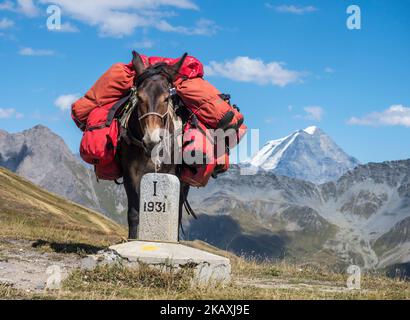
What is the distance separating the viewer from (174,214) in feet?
47.4

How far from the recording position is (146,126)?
13867mm

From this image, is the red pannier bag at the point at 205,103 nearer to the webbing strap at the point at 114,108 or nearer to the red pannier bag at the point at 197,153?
the red pannier bag at the point at 197,153

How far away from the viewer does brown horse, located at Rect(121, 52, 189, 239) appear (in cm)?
1385

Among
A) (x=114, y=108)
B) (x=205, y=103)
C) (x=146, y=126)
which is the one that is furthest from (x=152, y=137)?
(x=114, y=108)

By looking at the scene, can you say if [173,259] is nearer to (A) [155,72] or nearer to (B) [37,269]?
(B) [37,269]

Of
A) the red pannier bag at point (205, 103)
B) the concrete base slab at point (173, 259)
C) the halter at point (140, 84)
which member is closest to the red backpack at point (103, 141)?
the halter at point (140, 84)

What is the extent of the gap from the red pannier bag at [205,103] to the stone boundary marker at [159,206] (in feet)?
8.35

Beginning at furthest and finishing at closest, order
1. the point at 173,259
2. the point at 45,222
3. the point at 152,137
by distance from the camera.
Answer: the point at 45,222
the point at 152,137
the point at 173,259

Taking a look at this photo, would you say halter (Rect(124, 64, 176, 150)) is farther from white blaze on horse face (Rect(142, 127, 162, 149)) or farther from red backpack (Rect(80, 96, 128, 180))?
red backpack (Rect(80, 96, 128, 180))

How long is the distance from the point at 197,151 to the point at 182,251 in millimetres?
3035

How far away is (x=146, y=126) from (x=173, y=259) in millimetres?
2950

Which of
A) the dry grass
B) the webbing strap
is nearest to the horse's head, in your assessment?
the webbing strap
